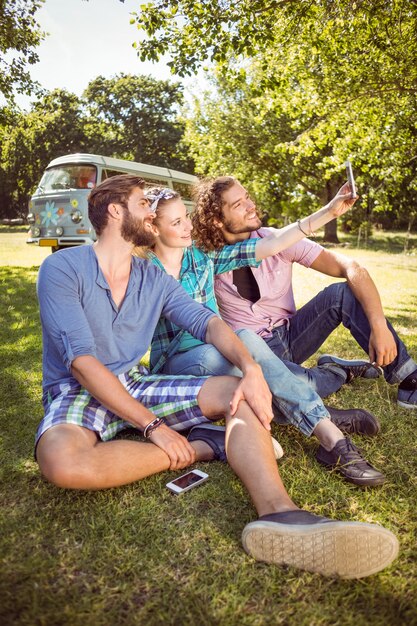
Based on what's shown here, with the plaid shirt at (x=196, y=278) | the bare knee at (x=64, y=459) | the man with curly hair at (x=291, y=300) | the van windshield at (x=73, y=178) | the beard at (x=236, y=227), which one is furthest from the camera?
the van windshield at (x=73, y=178)

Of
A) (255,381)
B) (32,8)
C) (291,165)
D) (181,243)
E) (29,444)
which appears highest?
(32,8)

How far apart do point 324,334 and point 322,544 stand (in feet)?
6.18

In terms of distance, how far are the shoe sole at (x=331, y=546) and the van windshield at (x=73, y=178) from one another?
40.2 feet

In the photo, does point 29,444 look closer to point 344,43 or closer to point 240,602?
point 240,602

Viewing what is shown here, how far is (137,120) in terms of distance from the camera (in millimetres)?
34250

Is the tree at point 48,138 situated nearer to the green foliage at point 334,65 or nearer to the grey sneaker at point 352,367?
the green foliage at point 334,65

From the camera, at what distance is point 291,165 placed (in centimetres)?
2356

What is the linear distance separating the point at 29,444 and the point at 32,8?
10.8 metres

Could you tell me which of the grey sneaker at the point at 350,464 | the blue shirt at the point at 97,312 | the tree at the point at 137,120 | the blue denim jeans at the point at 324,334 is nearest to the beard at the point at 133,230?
the blue shirt at the point at 97,312

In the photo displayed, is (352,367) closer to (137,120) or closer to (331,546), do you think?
(331,546)

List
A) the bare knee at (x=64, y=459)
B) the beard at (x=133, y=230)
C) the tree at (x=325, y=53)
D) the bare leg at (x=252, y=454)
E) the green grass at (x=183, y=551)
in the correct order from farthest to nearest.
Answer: the tree at (x=325, y=53)
the beard at (x=133, y=230)
the bare knee at (x=64, y=459)
the bare leg at (x=252, y=454)
the green grass at (x=183, y=551)

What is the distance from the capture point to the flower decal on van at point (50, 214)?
1266 centimetres

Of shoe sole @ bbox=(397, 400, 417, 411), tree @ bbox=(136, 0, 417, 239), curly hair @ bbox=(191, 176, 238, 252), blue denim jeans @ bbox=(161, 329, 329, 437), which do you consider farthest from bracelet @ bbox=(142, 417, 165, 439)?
tree @ bbox=(136, 0, 417, 239)

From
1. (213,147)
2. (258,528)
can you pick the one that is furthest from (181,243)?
(213,147)
